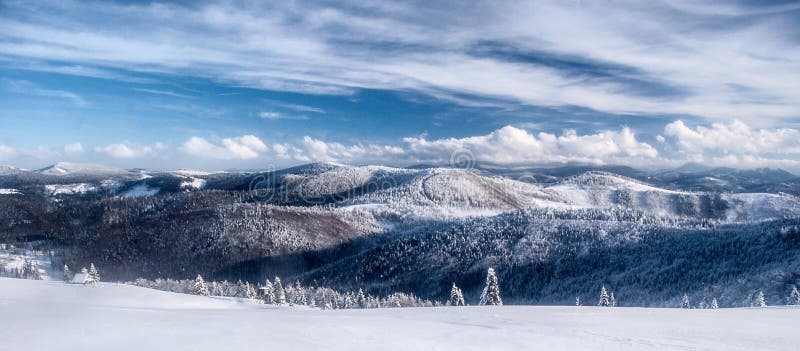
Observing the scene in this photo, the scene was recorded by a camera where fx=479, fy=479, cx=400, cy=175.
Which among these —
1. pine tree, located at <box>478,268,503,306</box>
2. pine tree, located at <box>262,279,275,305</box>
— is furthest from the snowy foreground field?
pine tree, located at <box>262,279,275,305</box>

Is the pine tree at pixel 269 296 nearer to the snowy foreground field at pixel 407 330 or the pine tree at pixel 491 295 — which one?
the pine tree at pixel 491 295

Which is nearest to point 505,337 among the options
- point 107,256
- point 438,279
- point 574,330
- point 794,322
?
point 574,330

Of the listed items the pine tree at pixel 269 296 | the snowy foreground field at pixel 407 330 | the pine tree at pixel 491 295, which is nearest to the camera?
the snowy foreground field at pixel 407 330

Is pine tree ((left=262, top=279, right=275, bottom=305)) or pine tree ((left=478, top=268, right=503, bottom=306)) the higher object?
pine tree ((left=478, top=268, right=503, bottom=306))

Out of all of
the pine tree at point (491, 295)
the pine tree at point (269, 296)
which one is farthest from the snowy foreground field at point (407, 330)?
the pine tree at point (269, 296)

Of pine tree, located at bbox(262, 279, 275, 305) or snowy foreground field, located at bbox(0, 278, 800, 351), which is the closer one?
snowy foreground field, located at bbox(0, 278, 800, 351)

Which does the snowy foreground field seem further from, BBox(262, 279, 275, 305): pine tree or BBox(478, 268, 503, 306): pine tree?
BBox(262, 279, 275, 305): pine tree

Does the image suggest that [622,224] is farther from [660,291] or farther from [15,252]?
[15,252]

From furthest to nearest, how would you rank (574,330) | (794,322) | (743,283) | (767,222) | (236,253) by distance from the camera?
1. (236,253)
2. (767,222)
3. (743,283)
4. (794,322)
5. (574,330)

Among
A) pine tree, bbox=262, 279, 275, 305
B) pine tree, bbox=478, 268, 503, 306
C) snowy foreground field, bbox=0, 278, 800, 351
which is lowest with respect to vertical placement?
pine tree, bbox=262, 279, 275, 305
